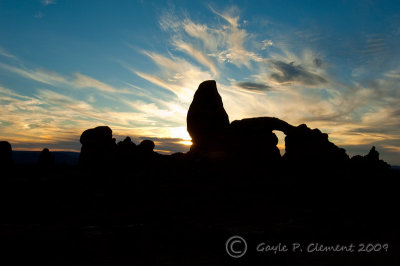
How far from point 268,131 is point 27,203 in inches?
1262

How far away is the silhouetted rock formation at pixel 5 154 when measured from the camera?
3503cm

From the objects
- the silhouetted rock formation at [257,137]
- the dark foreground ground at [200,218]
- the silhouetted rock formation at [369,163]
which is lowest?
the dark foreground ground at [200,218]

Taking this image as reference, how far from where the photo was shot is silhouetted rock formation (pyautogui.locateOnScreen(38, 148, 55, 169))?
148 ft

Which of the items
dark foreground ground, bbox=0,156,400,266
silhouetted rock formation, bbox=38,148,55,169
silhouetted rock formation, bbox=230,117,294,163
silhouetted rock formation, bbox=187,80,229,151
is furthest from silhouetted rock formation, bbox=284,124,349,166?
silhouetted rock formation, bbox=38,148,55,169

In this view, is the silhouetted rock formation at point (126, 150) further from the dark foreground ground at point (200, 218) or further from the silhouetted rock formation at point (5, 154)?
the silhouetted rock formation at point (5, 154)

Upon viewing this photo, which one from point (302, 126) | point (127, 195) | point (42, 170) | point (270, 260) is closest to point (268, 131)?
point (302, 126)

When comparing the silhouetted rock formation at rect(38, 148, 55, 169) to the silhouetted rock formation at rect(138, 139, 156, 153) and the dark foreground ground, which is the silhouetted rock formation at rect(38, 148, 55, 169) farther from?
the dark foreground ground

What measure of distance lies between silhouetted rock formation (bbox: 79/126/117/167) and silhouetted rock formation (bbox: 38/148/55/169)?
1123cm

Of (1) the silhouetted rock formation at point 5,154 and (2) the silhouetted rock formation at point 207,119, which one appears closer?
(1) the silhouetted rock formation at point 5,154

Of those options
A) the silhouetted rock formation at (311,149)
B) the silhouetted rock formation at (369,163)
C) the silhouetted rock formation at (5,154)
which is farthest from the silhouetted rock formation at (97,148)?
the silhouetted rock formation at (369,163)

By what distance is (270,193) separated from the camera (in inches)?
895

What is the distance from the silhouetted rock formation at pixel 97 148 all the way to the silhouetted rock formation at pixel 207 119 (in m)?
13.5

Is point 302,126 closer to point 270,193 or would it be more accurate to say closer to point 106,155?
point 270,193

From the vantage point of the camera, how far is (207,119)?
38469 millimetres
